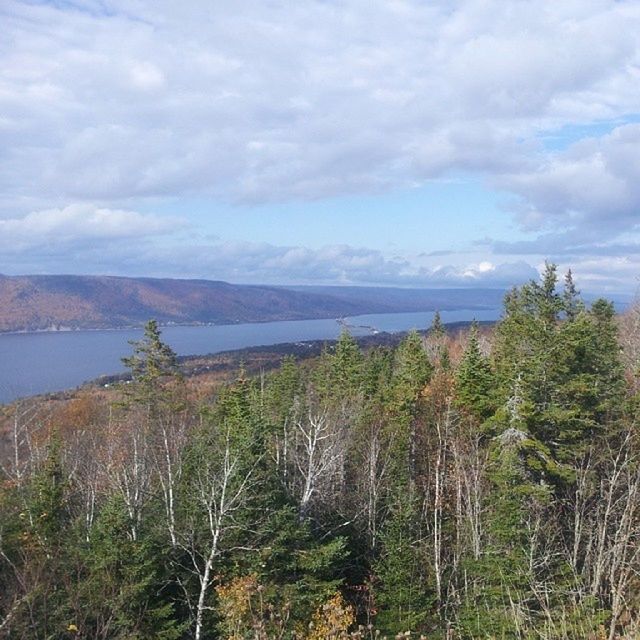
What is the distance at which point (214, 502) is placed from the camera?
17062mm

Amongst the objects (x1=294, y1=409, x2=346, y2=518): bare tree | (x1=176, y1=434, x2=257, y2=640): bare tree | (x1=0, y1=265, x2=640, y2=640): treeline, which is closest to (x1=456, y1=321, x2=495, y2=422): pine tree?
(x1=0, y1=265, x2=640, y2=640): treeline

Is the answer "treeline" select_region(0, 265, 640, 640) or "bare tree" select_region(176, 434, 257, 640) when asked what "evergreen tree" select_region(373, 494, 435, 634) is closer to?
"treeline" select_region(0, 265, 640, 640)

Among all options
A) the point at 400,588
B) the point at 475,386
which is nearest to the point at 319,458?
the point at 400,588

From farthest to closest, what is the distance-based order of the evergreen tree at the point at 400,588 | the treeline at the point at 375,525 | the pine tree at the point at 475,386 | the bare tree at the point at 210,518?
the pine tree at the point at 475,386 < the evergreen tree at the point at 400,588 < the bare tree at the point at 210,518 < the treeline at the point at 375,525

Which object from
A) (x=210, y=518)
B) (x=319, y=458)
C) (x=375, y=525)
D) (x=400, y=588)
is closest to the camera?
(x=210, y=518)

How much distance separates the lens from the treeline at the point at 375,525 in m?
14.8

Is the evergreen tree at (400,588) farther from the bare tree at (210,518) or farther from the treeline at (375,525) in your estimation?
the bare tree at (210,518)

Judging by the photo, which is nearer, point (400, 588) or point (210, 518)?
point (210, 518)

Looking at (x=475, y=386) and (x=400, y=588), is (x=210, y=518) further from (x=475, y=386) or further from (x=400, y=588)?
(x=475, y=386)

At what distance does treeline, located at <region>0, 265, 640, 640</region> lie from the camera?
583 inches

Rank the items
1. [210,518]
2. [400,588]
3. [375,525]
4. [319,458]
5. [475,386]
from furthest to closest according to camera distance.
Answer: [475,386] < [319,458] < [375,525] < [400,588] < [210,518]

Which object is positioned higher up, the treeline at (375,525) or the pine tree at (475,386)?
the pine tree at (475,386)

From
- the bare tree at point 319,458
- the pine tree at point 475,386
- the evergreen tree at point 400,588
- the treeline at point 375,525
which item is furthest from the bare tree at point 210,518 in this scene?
the pine tree at point 475,386

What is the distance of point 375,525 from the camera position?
24344mm
